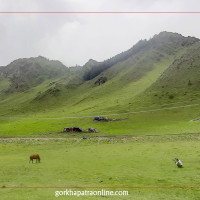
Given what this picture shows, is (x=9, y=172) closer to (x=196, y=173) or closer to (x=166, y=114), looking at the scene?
(x=196, y=173)

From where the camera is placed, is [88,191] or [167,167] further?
[167,167]

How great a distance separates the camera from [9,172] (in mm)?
25109

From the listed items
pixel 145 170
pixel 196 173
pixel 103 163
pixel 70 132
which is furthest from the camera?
pixel 70 132

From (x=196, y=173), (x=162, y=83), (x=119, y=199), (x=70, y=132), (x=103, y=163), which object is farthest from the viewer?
(x=162, y=83)

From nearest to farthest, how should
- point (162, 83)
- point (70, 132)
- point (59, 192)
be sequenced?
1. point (59, 192)
2. point (70, 132)
3. point (162, 83)

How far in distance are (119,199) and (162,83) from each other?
456ft

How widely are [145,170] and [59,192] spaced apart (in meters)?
12.2

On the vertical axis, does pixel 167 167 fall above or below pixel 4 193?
below

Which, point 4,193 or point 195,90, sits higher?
point 195,90

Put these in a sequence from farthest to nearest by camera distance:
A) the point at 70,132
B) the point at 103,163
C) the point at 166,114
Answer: the point at 166,114
the point at 70,132
the point at 103,163

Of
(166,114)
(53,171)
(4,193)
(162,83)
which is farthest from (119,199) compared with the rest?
(162,83)

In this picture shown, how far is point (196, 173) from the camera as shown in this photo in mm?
Answer: 22203

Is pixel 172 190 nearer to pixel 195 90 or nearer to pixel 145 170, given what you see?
pixel 145 170

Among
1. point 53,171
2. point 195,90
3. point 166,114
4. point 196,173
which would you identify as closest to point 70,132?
point 166,114
